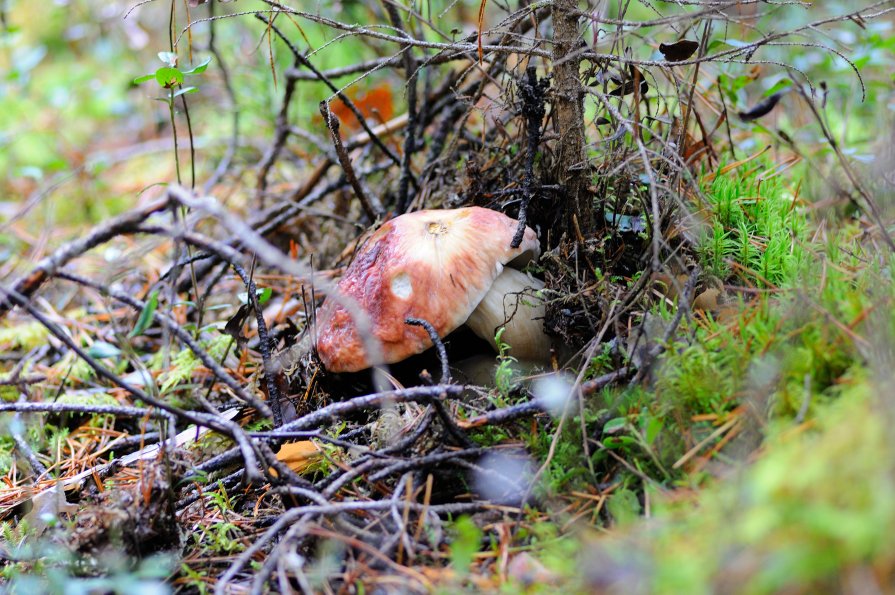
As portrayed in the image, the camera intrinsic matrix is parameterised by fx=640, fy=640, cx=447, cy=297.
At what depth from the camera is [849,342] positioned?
1415 millimetres

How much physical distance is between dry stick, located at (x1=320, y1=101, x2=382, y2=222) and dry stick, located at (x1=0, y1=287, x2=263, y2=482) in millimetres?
1153

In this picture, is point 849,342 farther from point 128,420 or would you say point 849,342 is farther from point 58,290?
point 58,290

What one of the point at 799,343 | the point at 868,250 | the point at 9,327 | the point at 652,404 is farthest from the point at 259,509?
the point at 9,327

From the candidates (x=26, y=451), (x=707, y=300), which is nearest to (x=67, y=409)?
(x=26, y=451)

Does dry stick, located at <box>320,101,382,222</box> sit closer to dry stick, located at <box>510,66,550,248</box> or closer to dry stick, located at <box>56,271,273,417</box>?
dry stick, located at <box>510,66,550,248</box>

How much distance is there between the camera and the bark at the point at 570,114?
6.72ft

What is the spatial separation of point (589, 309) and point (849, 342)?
78cm

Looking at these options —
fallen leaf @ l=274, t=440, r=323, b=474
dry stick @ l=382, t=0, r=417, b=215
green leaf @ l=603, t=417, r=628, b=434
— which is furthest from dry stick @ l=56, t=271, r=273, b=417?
dry stick @ l=382, t=0, r=417, b=215

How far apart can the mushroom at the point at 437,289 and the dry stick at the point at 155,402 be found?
512 mm

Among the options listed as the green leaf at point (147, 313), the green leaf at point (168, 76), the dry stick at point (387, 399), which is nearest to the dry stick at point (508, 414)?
the dry stick at point (387, 399)

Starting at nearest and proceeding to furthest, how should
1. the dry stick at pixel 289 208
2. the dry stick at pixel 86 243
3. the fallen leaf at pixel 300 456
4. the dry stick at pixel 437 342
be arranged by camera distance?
the dry stick at pixel 86 243 → the dry stick at pixel 437 342 → the fallen leaf at pixel 300 456 → the dry stick at pixel 289 208

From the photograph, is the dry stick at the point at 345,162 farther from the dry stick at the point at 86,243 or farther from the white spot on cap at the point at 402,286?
the dry stick at the point at 86,243

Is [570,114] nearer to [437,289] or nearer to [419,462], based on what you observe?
[437,289]

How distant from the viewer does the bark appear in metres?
2.05
